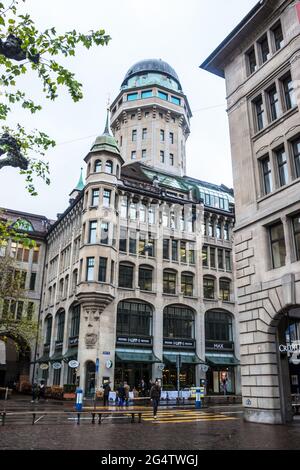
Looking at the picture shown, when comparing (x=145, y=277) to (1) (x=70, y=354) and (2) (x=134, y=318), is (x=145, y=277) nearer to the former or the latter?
(2) (x=134, y=318)

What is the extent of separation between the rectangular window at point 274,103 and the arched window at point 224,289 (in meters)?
31.5

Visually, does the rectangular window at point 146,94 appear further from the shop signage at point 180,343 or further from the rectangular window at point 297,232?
the rectangular window at point 297,232

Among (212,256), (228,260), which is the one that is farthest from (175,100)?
(228,260)

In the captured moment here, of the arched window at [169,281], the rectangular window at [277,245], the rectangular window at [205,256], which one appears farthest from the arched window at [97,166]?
the rectangular window at [277,245]

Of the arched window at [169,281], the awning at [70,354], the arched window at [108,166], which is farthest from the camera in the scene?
the arched window at [169,281]

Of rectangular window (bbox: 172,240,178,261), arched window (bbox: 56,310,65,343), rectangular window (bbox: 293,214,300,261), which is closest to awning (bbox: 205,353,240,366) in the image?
rectangular window (bbox: 172,240,178,261)

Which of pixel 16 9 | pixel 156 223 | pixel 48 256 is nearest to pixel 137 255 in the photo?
pixel 156 223

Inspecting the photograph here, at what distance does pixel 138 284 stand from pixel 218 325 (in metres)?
11.4

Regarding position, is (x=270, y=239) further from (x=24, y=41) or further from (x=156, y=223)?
(x=156, y=223)

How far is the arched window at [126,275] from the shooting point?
42875mm

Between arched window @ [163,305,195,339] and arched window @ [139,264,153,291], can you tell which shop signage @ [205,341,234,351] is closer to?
arched window @ [163,305,195,339]

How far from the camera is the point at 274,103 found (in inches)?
816

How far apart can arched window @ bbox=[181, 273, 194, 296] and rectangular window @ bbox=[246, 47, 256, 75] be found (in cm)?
2815

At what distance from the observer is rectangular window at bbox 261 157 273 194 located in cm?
2012
